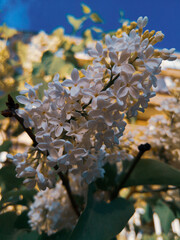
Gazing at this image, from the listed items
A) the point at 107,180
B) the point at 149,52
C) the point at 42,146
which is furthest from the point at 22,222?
the point at 149,52

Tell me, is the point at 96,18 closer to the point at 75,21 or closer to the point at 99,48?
the point at 75,21

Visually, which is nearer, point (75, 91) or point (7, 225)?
Result: point (75, 91)

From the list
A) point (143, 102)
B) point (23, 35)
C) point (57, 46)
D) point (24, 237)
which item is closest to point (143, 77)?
point (143, 102)

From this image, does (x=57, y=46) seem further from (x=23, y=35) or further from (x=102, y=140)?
(x=102, y=140)

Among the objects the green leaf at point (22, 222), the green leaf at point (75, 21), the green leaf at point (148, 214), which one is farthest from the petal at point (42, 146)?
the green leaf at point (75, 21)

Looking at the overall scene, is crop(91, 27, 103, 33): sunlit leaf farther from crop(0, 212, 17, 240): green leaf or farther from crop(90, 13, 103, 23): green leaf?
crop(0, 212, 17, 240): green leaf
